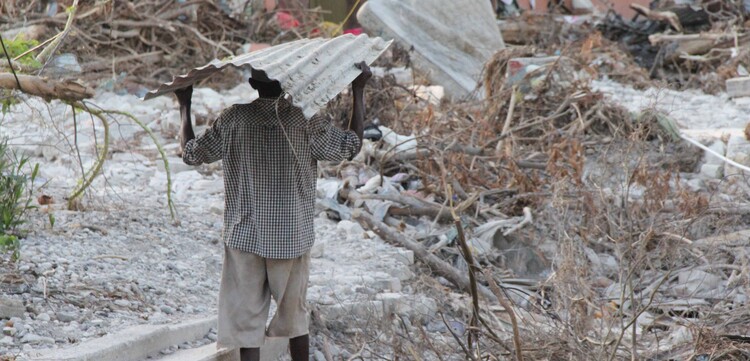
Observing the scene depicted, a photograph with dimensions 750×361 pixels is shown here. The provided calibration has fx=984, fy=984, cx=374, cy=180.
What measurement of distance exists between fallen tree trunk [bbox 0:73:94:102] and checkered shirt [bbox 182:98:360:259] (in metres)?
0.75

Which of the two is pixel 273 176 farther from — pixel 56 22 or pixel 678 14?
pixel 678 14

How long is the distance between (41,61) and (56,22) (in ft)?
18.9

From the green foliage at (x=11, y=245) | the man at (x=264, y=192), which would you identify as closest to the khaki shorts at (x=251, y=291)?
the man at (x=264, y=192)

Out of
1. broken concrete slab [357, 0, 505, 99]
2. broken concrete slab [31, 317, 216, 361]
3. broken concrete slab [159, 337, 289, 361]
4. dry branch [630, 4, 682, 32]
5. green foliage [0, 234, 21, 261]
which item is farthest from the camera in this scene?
dry branch [630, 4, 682, 32]

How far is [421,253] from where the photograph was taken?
6230mm

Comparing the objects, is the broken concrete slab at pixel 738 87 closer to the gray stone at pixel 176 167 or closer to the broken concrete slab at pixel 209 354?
the gray stone at pixel 176 167

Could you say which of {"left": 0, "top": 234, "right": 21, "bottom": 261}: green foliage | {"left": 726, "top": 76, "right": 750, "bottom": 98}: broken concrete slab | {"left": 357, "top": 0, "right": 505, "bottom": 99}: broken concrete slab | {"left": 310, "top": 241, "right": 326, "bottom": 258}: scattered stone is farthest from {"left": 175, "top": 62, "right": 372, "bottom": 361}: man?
{"left": 726, "top": 76, "right": 750, "bottom": 98}: broken concrete slab

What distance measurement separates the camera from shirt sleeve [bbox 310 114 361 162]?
3.71 meters

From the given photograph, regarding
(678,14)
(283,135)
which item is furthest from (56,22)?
(678,14)

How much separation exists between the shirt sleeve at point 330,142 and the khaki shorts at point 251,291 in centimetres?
41

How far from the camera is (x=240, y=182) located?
3689 millimetres

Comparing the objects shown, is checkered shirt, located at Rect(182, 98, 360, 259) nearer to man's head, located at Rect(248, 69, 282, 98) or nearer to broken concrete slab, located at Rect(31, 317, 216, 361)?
man's head, located at Rect(248, 69, 282, 98)

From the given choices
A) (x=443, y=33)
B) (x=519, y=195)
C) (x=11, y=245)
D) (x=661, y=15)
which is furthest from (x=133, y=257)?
(x=661, y=15)

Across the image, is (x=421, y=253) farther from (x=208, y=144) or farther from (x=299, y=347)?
(x=208, y=144)
